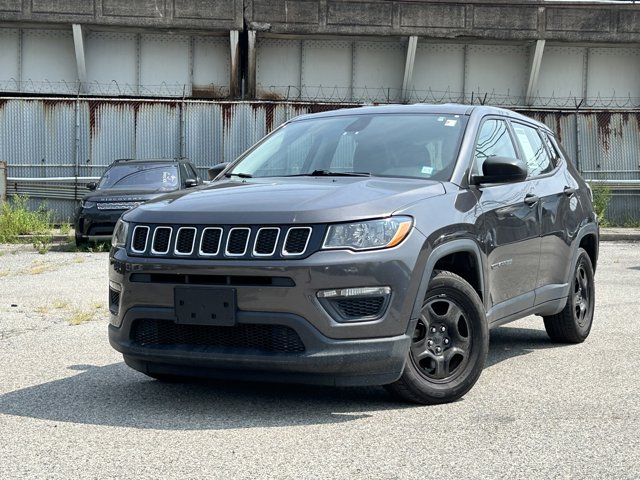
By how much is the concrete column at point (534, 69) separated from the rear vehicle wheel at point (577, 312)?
22974 millimetres

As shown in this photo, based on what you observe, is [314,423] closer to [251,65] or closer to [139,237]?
[139,237]

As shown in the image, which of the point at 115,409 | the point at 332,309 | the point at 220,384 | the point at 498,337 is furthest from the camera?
the point at 498,337

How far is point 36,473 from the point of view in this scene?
13.6 ft

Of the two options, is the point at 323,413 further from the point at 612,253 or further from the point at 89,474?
the point at 612,253

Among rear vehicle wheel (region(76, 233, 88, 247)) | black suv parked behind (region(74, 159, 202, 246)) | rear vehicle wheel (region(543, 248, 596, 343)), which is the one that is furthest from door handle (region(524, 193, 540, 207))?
rear vehicle wheel (region(76, 233, 88, 247))

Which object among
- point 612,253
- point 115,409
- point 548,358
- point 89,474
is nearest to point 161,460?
point 89,474

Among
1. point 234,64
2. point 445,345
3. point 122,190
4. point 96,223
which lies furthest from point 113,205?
point 234,64

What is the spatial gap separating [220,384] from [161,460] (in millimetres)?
1673

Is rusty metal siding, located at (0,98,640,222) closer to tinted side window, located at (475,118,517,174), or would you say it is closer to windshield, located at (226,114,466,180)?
tinted side window, located at (475,118,517,174)

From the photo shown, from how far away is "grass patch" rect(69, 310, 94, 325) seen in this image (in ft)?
28.7

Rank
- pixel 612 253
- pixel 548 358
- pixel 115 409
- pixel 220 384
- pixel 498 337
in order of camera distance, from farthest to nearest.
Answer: pixel 612 253
pixel 498 337
pixel 548 358
pixel 220 384
pixel 115 409

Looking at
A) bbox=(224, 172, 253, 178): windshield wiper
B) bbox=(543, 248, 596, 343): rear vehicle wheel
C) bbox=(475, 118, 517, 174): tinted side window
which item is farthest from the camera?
bbox=(543, 248, 596, 343): rear vehicle wheel

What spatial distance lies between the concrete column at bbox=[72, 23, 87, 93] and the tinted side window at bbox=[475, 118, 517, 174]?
23.4 metres

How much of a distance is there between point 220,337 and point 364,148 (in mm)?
1715
